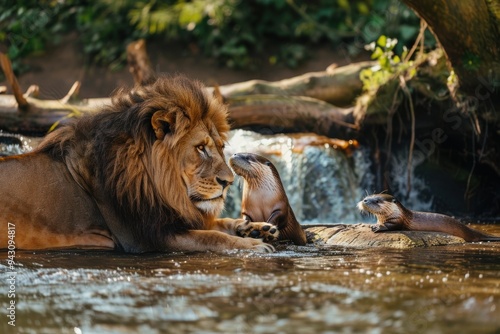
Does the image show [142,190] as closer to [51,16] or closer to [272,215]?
[272,215]

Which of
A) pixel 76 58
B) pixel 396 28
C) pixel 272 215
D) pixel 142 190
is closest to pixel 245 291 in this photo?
pixel 142 190

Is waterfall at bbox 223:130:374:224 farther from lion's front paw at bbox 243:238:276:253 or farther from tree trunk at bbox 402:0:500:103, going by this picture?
lion's front paw at bbox 243:238:276:253

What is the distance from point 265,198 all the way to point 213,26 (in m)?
11.3

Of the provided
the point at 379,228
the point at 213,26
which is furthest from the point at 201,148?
the point at 213,26

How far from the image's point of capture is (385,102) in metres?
10.1

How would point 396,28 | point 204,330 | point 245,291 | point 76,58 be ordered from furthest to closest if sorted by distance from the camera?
point 76,58 < point 396,28 < point 245,291 < point 204,330

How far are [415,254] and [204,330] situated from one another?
9.37 ft

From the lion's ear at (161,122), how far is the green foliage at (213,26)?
439 inches

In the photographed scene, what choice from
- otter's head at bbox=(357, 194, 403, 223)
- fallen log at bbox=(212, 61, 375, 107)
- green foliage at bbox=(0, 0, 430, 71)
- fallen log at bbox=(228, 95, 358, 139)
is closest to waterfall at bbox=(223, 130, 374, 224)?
fallen log at bbox=(228, 95, 358, 139)

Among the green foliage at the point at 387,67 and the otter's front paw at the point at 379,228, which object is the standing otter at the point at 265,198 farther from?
the green foliage at the point at 387,67

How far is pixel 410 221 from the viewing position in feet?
25.7

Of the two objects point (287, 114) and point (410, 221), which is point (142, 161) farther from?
point (287, 114)

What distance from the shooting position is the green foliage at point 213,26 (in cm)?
1781

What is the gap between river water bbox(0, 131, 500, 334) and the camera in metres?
4.06
